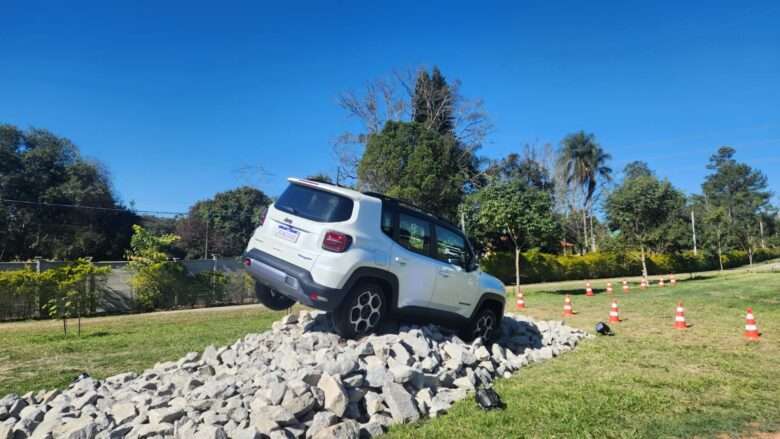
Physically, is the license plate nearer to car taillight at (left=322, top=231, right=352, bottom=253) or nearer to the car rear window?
the car rear window

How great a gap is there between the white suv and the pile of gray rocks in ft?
1.25

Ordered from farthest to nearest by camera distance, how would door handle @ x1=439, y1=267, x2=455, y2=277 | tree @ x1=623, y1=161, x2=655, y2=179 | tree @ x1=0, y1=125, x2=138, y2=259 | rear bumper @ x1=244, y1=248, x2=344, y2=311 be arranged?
tree @ x1=623, y1=161, x2=655, y2=179
tree @ x1=0, y1=125, x2=138, y2=259
door handle @ x1=439, y1=267, x2=455, y2=277
rear bumper @ x1=244, y1=248, x2=344, y2=311

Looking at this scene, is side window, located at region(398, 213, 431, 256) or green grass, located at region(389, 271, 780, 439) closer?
green grass, located at region(389, 271, 780, 439)

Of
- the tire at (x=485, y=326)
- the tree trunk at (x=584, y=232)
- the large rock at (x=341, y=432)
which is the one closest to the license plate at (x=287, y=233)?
the large rock at (x=341, y=432)

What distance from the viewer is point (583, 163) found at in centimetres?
5059

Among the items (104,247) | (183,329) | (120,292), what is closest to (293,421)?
(183,329)

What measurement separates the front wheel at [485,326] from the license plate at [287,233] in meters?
3.24

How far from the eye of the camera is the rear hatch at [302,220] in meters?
5.62

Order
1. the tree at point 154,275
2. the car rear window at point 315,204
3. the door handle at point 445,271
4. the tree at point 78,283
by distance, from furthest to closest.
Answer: the tree at point 154,275 → the tree at point 78,283 → the door handle at point 445,271 → the car rear window at point 315,204

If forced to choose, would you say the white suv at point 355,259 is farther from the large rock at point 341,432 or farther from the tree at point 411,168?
the tree at point 411,168

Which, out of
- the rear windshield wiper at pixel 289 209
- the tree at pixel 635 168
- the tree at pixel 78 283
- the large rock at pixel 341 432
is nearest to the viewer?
the large rock at pixel 341 432

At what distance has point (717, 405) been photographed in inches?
202

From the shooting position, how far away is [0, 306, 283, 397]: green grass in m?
7.57

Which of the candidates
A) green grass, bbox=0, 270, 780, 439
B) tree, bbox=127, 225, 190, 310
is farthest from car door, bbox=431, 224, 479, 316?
tree, bbox=127, 225, 190, 310
